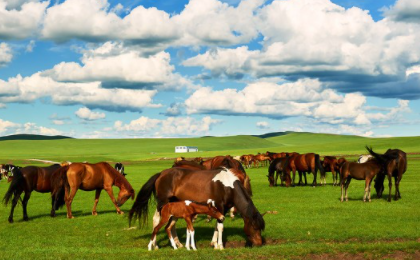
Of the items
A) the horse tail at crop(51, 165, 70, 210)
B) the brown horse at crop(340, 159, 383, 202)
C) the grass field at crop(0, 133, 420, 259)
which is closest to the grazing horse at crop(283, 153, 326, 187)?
the grass field at crop(0, 133, 420, 259)

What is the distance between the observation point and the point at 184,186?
43.5 feet

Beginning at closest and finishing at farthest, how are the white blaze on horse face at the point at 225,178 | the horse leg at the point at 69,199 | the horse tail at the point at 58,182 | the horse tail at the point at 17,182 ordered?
the white blaze on horse face at the point at 225,178, the horse tail at the point at 17,182, the horse leg at the point at 69,199, the horse tail at the point at 58,182

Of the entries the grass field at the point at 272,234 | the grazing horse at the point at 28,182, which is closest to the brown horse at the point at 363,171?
the grass field at the point at 272,234

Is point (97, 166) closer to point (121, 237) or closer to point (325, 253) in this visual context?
point (121, 237)

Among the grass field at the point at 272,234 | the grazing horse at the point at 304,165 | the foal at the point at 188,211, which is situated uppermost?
the grazing horse at the point at 304,165

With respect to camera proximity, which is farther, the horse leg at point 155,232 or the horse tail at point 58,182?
the horse tail at point 58,182

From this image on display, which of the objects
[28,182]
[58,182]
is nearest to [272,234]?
[58,182]

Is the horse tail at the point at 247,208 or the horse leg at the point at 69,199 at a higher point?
the horse tail at the point at 247,208

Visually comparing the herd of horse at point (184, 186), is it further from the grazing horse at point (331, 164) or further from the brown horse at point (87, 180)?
the grazing horse at point (331, 164)

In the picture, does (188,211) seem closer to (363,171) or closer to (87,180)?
(87,180)

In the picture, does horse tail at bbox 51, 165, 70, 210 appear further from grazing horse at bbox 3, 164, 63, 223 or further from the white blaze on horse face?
the white blaze on horse face

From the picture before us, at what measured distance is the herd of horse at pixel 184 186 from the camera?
1227 centimetres

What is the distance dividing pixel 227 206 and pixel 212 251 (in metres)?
1.46

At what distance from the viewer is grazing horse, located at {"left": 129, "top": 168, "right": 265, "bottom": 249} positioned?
40.2 feet
